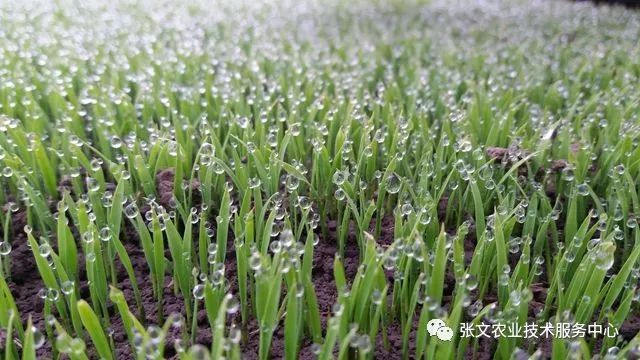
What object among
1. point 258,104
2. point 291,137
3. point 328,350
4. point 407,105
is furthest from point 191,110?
point 328,350

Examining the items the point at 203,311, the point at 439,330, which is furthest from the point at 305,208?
the point at 439,330

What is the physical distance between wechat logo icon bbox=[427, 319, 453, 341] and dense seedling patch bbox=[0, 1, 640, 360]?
0.02m

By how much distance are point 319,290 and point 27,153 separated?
1055mm

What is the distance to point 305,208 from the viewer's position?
4.88 feet

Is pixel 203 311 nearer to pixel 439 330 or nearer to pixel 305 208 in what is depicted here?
pixel 305 208

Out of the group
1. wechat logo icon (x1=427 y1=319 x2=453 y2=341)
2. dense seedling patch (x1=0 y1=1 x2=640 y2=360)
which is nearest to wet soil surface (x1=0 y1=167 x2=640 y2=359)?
dense seedling patch (x1=0 y1=1 x2=640 y2=360)

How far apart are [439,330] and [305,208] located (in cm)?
49

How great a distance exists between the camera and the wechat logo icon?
1142 mm

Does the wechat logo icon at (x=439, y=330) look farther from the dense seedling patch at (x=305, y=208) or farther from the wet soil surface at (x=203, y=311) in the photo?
the wet soil surface at (x=203, y=311)

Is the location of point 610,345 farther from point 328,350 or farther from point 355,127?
point 355,127

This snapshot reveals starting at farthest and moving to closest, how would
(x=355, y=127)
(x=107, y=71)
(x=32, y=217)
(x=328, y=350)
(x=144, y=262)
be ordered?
(x=107, y=71) < (x=355, y=127) < (x=32, y=217) < (x=144, y=262) < (x=328, y=350)

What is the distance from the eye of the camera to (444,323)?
1.17 m

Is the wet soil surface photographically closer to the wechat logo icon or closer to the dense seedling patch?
the dense seedling patch

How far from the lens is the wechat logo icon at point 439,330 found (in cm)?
114
